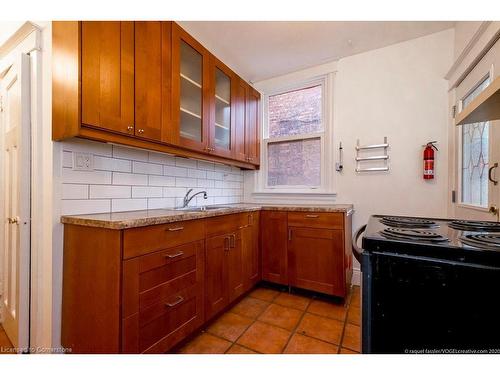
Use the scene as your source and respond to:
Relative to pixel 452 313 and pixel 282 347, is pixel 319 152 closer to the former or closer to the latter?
pixel 282 347

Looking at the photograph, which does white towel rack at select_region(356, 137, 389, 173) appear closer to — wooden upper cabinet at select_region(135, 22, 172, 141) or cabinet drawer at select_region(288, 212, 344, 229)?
cabinet drawer at select_region(288, 212, 344, 229)

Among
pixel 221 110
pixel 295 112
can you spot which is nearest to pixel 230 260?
pixel 221 110

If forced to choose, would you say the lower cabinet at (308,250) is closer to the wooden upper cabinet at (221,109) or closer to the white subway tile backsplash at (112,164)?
the wooden upper cabinet at (221,109)

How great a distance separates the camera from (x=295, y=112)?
2.94m

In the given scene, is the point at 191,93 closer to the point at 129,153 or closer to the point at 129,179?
the point at 129,153

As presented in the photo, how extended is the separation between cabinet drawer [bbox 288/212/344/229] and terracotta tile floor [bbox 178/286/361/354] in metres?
0.71

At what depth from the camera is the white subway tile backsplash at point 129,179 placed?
166 cm

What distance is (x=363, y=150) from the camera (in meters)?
2.50

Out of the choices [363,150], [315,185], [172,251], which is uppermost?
[363,150]

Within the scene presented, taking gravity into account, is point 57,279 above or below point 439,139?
below

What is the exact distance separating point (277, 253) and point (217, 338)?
0.98m

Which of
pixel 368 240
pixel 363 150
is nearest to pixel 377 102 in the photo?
pixel 363 150

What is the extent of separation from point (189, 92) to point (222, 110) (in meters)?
0.46

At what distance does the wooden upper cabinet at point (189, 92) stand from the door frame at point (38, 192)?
0.73m
